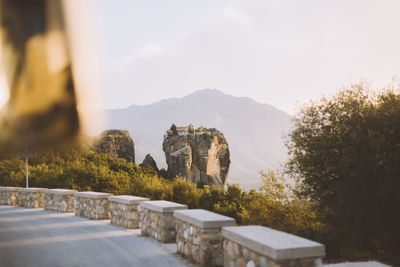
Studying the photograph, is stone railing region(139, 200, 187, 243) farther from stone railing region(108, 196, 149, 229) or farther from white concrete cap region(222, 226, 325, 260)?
white concrete cap region(222, 226, 325, 260)

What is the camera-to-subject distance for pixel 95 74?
9562mm

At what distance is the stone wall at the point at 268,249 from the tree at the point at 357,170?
292cm

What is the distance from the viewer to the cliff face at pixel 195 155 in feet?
179

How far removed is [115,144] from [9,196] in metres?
31.7

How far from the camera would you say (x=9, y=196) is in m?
22.1

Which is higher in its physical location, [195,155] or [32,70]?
[32,70]

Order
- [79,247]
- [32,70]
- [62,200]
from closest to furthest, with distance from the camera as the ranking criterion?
[32,70] < [79,247] < [62,200]

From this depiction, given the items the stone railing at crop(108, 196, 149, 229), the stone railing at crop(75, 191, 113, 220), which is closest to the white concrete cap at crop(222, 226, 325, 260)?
the stone railing at crop(108, 196, 149, 229)

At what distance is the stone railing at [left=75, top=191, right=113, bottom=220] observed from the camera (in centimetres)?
1388

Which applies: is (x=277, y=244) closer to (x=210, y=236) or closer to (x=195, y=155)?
(x=210, y=236)

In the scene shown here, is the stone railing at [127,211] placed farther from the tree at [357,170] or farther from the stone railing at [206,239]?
the tree at [357,170]

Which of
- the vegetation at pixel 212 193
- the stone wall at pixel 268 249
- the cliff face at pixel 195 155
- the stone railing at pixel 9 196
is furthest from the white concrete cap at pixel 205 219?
the cliff face at pixel 195 155

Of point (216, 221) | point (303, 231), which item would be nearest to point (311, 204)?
point (303, 231)

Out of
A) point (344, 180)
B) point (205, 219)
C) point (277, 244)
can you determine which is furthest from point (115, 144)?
point (277, 244)
